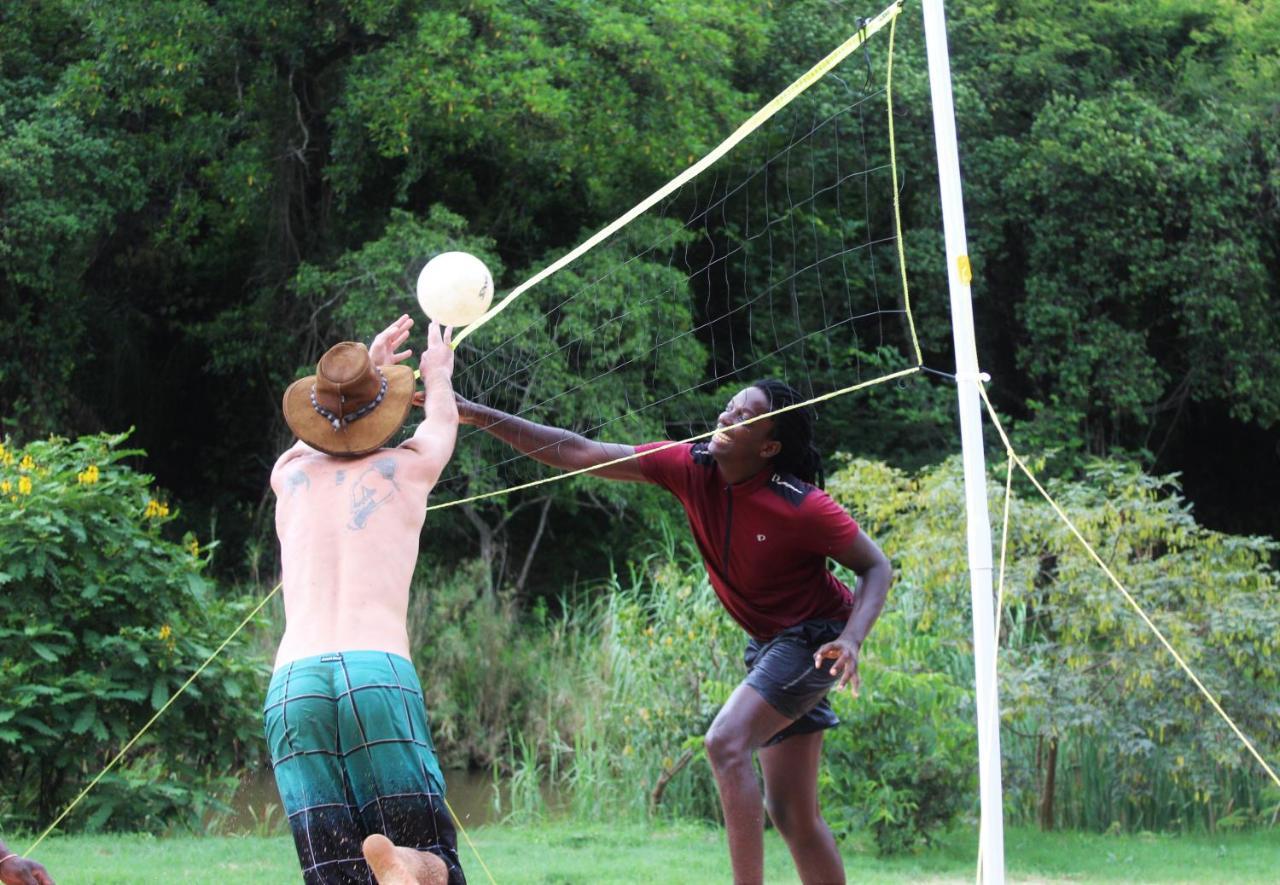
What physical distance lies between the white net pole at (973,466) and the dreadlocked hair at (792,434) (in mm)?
748

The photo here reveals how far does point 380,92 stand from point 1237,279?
9.28 m

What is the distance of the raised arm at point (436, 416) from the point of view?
12.7 feet

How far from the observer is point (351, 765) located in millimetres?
3584

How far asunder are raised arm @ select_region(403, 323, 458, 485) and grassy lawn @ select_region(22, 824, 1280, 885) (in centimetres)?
310

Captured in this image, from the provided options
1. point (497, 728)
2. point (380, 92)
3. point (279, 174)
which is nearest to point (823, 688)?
point (497, 728)

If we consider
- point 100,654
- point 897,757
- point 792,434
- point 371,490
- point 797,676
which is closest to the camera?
point 371,490

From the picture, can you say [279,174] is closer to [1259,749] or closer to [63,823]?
[63,823]

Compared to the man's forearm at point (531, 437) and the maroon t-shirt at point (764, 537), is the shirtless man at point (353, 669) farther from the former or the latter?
the maroon t-shirt at point (764, 537)

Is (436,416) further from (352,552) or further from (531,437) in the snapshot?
(531,437)

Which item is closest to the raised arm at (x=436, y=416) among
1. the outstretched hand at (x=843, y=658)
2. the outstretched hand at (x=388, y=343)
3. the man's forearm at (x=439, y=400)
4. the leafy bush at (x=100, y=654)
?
the man's forearm at (x=439, y=400)

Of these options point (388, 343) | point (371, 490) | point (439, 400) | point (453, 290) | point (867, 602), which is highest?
point (453, 290)

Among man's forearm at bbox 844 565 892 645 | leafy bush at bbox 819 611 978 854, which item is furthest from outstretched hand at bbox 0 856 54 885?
leafy bush at bbox 819 611 978 854

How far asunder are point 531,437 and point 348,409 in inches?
49.0

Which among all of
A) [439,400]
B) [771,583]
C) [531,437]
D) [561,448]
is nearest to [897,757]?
[771,583]
